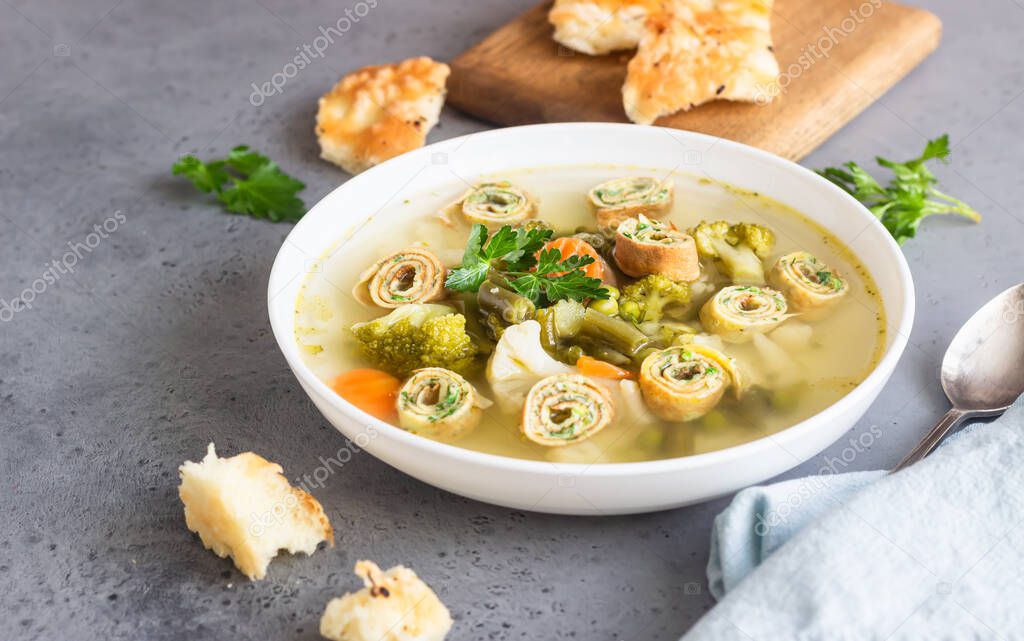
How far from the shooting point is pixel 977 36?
4.74 meters

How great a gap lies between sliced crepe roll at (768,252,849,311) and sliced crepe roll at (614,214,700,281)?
0.24 meters

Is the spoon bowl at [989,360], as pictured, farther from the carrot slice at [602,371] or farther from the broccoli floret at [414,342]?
the broccoli floret at [414,342]

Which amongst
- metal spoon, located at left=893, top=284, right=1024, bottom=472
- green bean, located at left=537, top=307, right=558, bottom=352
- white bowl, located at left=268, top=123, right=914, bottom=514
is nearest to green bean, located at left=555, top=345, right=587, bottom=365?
green bean, located at left=537, top=307, right=558, bottom=352

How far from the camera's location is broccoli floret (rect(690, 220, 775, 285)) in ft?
9.98

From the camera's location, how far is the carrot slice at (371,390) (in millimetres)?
2645

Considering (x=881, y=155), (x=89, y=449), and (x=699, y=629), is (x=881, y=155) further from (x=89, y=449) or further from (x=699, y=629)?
(x=89, y=449)

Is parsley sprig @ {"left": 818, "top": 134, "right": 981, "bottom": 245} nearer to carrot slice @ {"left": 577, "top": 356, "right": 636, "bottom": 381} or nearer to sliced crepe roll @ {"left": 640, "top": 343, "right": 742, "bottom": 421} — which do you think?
sliced crepe roll @ {"left": 640, "top": 343, "right": 742, "bottom": 421}

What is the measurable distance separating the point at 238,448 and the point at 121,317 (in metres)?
0.83

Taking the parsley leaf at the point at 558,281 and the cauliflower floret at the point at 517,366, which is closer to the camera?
the cauliflower floret at the point at 517,366

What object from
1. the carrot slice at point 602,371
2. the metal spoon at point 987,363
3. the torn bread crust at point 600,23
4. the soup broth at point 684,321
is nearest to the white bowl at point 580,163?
the soup broth at point 684,321

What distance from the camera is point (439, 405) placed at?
2592 millimetres

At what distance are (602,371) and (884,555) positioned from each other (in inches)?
32.5

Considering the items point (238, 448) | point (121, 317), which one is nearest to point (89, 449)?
point (238, 448)

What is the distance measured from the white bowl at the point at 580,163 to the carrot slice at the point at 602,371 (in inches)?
15.5
